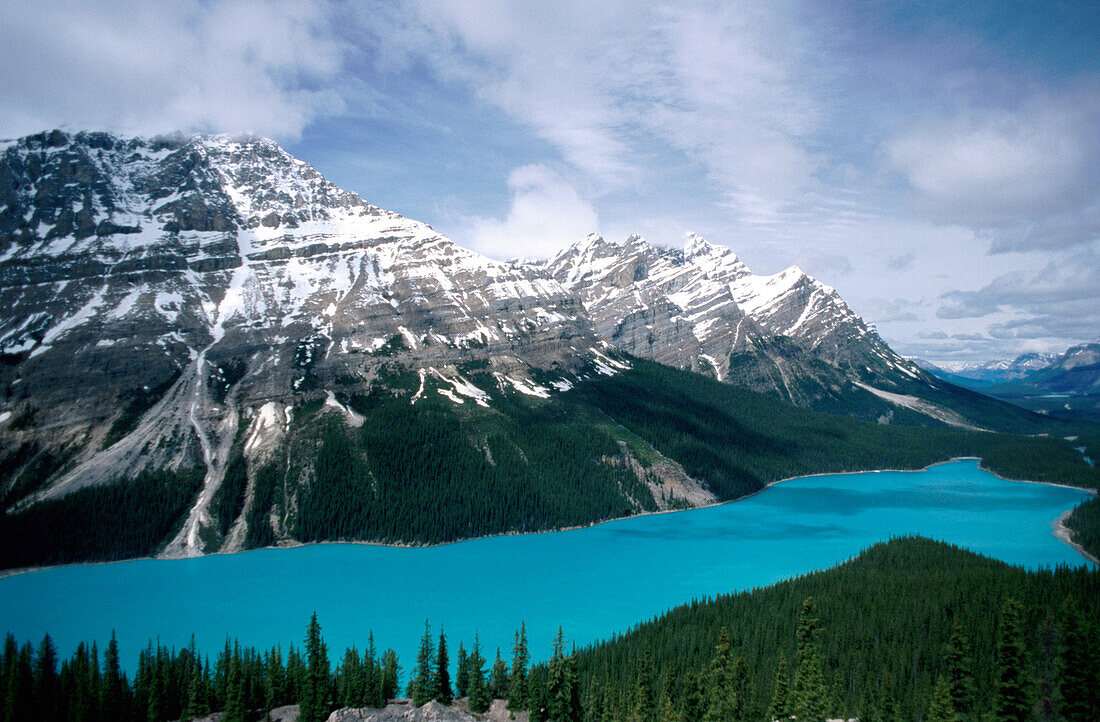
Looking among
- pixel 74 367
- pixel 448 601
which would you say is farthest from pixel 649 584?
pixel 74 367

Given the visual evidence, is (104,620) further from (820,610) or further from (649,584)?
(820,610)

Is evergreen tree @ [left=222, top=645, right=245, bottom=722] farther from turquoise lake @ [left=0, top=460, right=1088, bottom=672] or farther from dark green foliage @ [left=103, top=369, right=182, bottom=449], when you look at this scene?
dark green foliage @ [left=103, top=369, right=182, bottom=449]

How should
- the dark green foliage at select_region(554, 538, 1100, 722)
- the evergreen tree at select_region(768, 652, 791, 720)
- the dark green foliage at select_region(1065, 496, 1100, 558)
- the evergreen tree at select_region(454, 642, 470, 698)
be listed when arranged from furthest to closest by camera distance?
1. the dark green foliage at select_region(1065, 496, 1100, 558)
2. the evergreen tree at select_region(454, 642, 470, 698)
3. the dark green foliage at select_region(554, 538, 1100, 722)
4. the evergreen tree at select_region(768, 652, 791, 720)

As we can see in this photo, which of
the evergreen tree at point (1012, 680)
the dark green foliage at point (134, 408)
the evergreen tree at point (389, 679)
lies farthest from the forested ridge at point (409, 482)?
the evergreen tree at point (1012, 680)

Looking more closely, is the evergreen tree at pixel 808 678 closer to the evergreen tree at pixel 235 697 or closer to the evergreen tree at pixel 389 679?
the evergreen tree at pixel 389 679

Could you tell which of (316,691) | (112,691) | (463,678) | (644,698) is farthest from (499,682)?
(112,691)

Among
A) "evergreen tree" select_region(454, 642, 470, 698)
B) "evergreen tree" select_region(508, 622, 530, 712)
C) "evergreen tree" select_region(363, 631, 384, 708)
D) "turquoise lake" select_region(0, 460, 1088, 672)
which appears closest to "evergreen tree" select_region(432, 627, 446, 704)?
"evergreen tree" select_region(454, 642, 470, 698)
